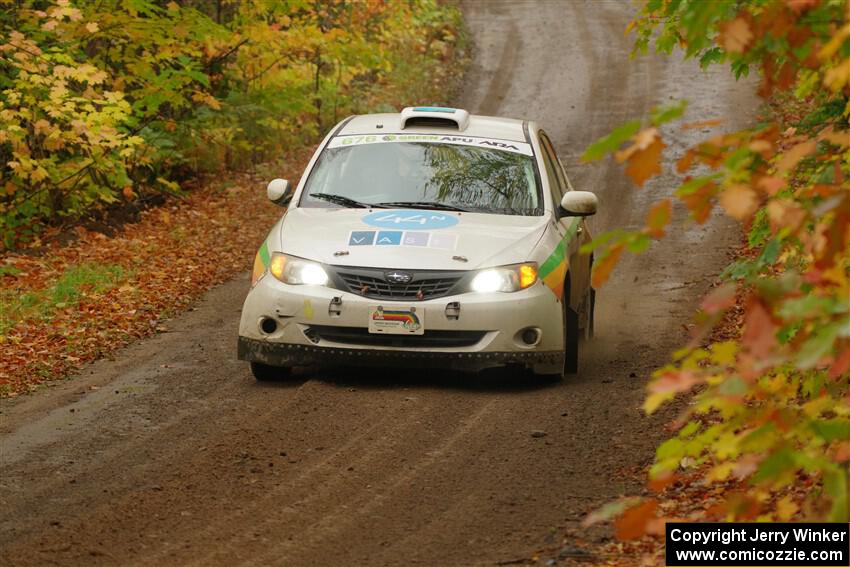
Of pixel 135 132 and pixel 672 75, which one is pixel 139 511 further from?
pixel 672 75

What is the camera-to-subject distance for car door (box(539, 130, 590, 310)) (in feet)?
31.4

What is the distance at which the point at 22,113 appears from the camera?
14.1 metres

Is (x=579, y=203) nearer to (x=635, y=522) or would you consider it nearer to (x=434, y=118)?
(x=434, y=118)

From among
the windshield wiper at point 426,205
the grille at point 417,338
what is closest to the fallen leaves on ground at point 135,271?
the grille at point 417,338

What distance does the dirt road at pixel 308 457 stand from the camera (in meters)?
5.77

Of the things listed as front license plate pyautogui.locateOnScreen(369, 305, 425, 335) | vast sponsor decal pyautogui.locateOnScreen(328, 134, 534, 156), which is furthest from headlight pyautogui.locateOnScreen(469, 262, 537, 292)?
vast sponsor decal pyautogui.locateOnScreen(328, 134, 534, 156)

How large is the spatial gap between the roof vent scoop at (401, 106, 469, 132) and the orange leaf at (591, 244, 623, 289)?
6.79 metres

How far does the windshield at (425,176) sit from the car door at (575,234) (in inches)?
10.5

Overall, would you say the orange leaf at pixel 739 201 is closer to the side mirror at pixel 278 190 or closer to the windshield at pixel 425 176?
the windshield at pixel 425 176

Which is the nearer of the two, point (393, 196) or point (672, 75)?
point (393, 196)

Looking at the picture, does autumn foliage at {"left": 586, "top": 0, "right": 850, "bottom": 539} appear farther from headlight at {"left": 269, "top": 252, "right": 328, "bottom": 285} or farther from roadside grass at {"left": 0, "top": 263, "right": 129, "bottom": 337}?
roadside grass at {"left": 0, "top": 263, "right": 129, "bottom": 337}

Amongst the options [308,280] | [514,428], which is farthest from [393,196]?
[514,428]

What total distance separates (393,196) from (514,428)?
2.54 metres

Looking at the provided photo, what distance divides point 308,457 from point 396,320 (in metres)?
1.61
